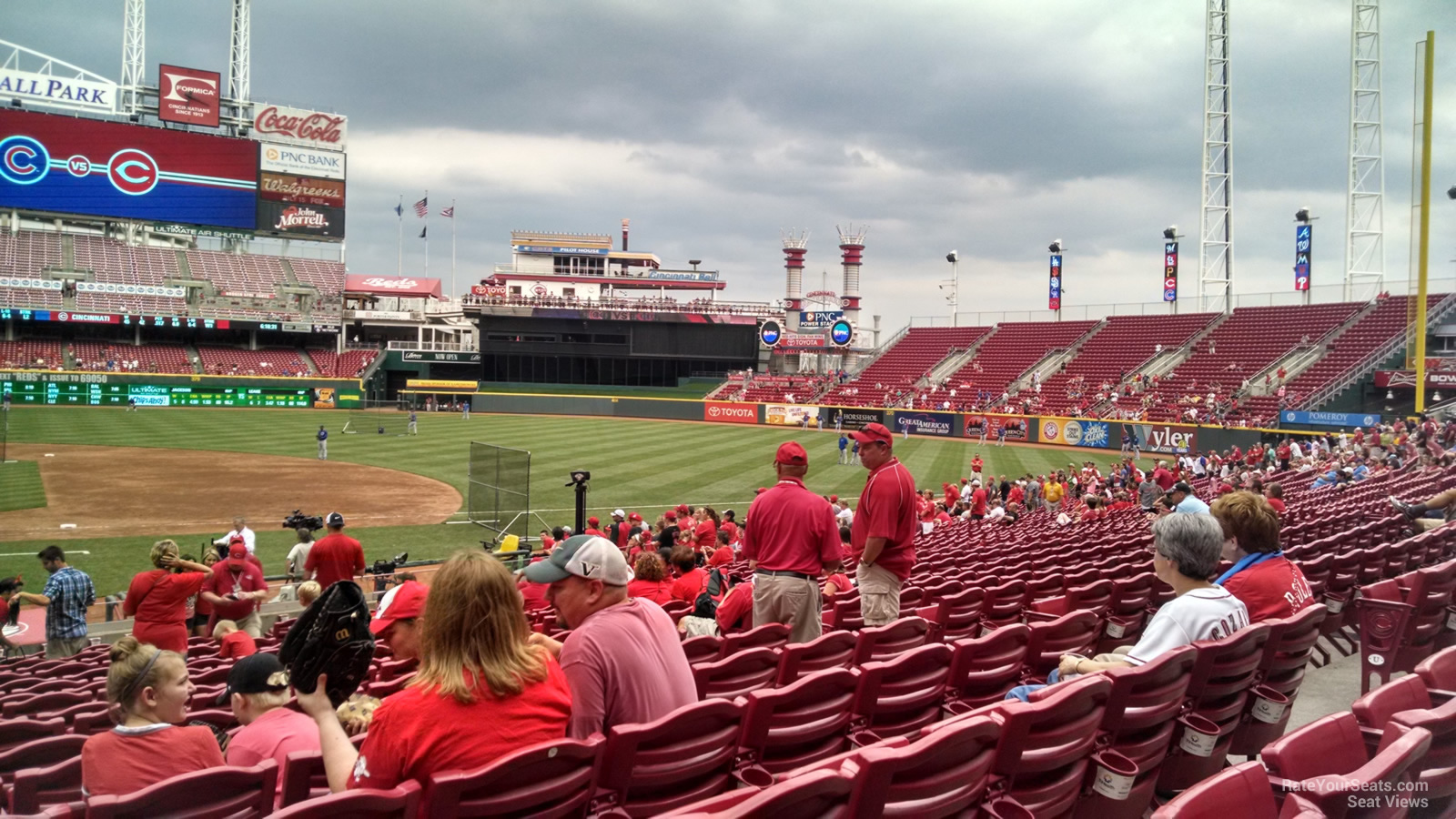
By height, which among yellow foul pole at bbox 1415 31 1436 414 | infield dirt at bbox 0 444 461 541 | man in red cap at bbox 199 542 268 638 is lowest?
infield dirt at bbox 0 444 461 541

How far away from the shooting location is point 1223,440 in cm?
3606

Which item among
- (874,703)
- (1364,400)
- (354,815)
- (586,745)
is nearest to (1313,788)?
(874,703)

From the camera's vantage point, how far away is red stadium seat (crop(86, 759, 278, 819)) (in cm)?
253

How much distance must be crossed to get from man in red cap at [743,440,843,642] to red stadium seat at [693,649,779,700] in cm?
144

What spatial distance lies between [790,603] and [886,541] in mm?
871

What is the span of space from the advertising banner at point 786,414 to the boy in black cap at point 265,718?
164 feet

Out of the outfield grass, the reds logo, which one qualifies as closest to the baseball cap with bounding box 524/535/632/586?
the outfield grass

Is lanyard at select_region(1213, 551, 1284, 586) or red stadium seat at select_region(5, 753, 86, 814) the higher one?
lanyard at select_region(1213, 551, 1284, 586)

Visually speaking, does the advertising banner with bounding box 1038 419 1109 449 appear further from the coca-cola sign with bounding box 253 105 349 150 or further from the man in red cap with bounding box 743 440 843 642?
the coca-cola sign with bounding box 253 105 349 150

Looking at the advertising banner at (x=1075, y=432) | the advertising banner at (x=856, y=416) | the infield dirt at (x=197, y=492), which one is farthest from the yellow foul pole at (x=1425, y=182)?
the advertising banner at (x=856, y=416)

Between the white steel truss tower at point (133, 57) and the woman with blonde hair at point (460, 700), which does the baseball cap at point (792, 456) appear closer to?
the woman with blonde hair at point (460, 700)

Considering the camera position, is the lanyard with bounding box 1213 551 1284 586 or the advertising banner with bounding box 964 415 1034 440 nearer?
the lanyard with bounding box 1213 551 1284 586

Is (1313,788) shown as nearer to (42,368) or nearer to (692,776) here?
(692,776)

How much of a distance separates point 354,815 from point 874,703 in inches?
85.6
